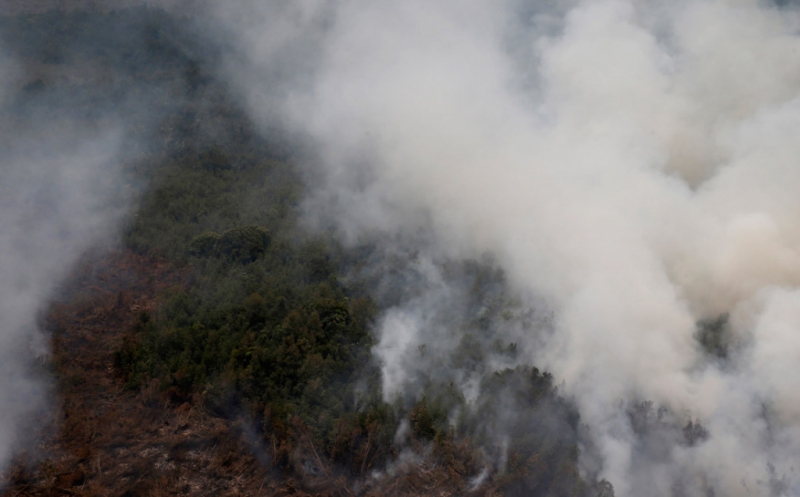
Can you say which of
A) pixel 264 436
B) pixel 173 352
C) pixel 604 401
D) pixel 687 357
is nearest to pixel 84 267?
pixel 173 352

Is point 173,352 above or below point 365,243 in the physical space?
below

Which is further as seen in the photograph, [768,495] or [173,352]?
[173,352]

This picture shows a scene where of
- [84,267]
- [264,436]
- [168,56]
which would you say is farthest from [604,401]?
[168,56]

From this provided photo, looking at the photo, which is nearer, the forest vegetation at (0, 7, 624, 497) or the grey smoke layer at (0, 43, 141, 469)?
the forest vegetation at (0, 7, 624, 497)

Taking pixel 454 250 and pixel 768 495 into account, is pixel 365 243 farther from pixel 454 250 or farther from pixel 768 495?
pixel 768 495

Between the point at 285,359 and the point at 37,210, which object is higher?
the point at 37,210

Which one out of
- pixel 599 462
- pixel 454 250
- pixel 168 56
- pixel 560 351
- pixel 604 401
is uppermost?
pixel 168 56

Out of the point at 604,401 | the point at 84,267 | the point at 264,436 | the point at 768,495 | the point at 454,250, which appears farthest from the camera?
the point at 454,250

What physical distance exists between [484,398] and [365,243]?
1270 centimetres

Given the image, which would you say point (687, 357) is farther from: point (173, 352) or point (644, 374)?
point (173, 352)

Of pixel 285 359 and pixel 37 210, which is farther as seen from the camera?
pixel 37 210

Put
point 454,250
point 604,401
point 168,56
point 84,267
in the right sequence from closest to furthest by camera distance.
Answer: point 604,401, point 84,267, point 454,250, point 168,56

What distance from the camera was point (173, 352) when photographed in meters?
22.4

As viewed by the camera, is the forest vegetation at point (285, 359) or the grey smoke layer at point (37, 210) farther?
the grey smoke layer at point (37, 210)
